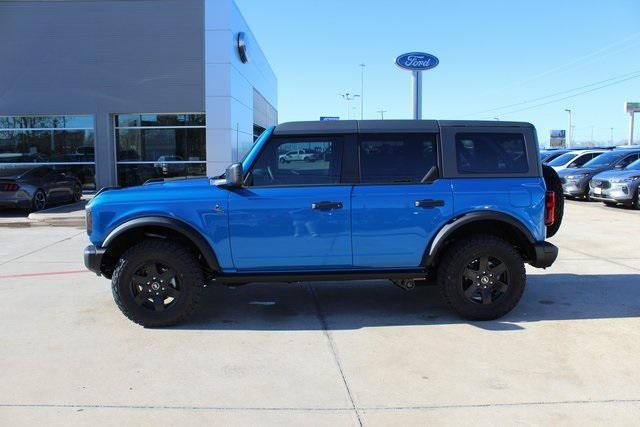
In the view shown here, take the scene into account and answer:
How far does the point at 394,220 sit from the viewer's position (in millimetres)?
5016

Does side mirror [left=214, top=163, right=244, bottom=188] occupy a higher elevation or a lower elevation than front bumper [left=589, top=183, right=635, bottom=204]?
higher

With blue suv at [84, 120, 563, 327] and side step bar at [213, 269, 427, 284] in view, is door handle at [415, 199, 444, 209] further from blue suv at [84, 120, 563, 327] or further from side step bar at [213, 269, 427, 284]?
side step bar at [213, 269, 427, 284]

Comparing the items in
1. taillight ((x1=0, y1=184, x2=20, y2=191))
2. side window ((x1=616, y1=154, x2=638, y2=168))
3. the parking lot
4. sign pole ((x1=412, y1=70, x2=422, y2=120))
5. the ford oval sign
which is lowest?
the parking lot

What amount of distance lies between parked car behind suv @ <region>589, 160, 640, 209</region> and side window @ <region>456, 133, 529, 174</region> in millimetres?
11825

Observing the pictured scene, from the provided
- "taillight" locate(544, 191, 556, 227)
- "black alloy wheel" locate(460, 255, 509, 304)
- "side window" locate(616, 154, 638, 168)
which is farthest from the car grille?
"black alloy wheel" locate(460, 255, 509, 304)

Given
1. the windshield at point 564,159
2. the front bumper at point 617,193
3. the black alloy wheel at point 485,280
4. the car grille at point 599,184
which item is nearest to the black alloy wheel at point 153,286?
the black alloy wheel at point 485,280

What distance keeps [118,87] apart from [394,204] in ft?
55.0

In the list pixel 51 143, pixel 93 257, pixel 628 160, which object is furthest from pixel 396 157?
pixel 51 143

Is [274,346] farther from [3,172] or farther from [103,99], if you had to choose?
[103,99]

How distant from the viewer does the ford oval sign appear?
14898 millimetres

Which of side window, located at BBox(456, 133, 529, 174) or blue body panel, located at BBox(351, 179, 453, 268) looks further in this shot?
side window, located at BBox(456, 133, 529, 174)

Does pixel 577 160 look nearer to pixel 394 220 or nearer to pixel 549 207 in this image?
pixel 549 207

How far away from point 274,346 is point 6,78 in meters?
19.1

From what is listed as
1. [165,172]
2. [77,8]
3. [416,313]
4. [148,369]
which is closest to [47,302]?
[148,369]
